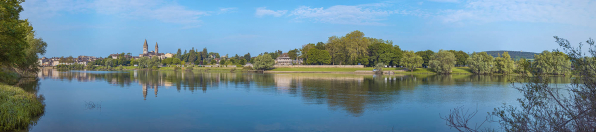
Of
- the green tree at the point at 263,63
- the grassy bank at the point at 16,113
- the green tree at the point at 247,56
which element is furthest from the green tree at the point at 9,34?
the green tree at the point at 247,56

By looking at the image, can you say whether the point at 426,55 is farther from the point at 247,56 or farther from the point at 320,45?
the point at 247,56

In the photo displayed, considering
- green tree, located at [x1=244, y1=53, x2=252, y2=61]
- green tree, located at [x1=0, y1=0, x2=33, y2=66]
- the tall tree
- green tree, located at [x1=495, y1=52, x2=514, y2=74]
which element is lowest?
green tree, located at [x1=495, y1=52, x2=514, y2=74]

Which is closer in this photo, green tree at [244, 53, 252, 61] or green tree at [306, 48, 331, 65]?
green tree at [306, 48, 331, 65]

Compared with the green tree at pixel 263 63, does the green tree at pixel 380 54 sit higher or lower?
higher

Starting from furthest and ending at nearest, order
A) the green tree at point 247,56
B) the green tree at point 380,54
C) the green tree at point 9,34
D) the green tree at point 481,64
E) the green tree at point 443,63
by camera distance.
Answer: the green tree at point 247,56 < the green tree at point 380,54 < the green tree at point 443,63 < the green tree at point 481,64 < the green tree at point 9,34

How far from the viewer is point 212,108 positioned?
2061 cm

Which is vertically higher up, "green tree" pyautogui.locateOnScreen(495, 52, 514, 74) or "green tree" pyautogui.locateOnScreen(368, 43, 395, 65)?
"green tree" pyautogui.locateOnScreen(368, 43, 395, 65)

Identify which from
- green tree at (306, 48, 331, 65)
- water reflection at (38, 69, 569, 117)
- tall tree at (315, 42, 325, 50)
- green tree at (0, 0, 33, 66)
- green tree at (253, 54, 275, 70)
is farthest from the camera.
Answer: tall tree at (315, 42, 325, 50)

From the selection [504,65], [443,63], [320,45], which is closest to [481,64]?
[504,65]

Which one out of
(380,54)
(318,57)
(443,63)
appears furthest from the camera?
(318,57)

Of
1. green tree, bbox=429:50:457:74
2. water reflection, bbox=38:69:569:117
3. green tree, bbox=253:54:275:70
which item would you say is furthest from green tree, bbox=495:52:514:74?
green tree, bbox=253:54:275:70

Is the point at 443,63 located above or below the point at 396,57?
below

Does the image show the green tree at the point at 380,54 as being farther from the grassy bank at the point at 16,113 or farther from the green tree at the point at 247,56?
the green tree at the point at 247,56

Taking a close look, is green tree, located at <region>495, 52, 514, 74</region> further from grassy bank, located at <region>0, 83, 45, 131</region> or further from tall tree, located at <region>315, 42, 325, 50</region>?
grassy bank, located at <region>0, 83, 45, 131</region>
